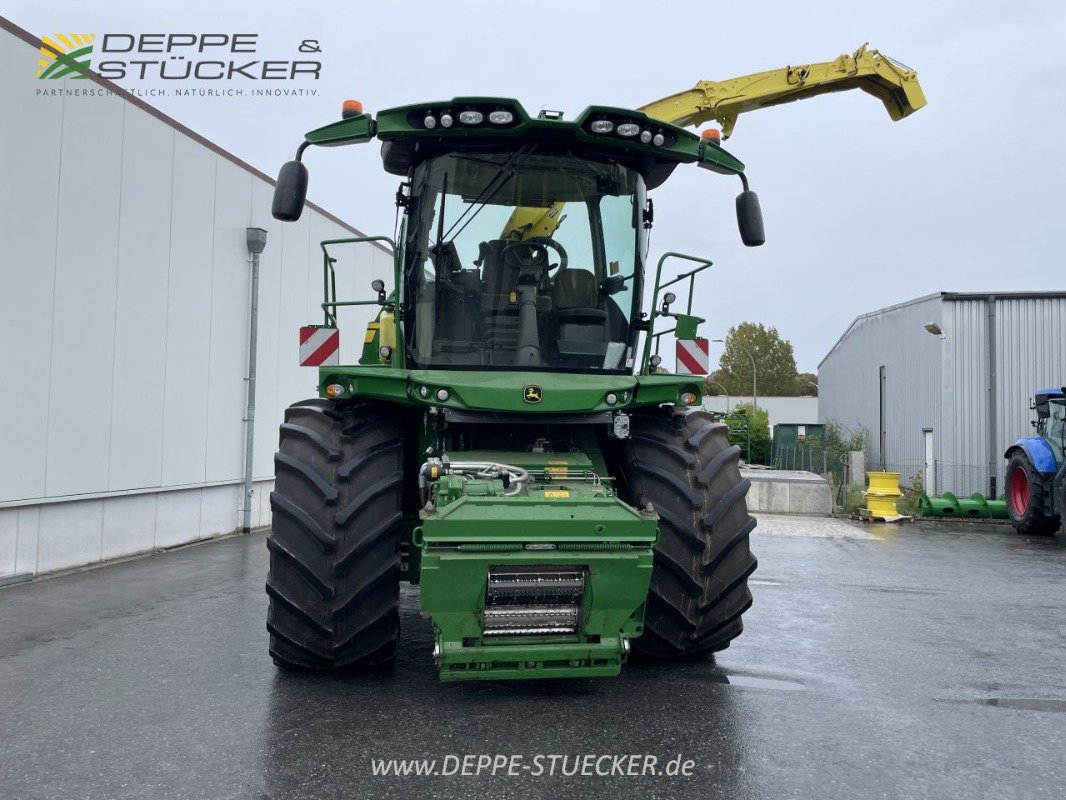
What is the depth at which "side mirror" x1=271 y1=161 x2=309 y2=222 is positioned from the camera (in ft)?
14.5

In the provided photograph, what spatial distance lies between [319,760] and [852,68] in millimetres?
9771

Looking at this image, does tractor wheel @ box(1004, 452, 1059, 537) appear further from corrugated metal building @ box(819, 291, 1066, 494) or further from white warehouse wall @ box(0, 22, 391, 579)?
white warehouse wall @ box(0, 22, 391, 579)

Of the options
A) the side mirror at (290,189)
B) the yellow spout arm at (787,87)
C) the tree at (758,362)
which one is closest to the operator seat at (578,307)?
the side mirror at (290,189)

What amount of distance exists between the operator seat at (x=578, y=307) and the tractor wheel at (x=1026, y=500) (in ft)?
36.5

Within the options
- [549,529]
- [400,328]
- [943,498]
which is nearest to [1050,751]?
[549,529]

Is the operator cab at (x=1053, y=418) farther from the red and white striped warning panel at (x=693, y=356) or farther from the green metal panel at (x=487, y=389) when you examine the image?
the green metal panel at (x=487, y=389)

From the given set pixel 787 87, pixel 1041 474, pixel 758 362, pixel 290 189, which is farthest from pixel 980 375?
pixel 758 362

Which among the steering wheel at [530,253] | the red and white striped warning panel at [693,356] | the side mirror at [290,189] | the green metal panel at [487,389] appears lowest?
the green metal panel at [487,389]

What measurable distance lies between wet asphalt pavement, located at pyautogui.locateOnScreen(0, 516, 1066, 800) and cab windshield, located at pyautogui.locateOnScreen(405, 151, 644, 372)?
174cm

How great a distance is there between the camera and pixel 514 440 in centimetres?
461

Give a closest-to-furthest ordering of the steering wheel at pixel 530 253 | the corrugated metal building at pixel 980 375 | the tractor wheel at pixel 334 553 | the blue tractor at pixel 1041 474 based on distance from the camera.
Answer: the tractor wheel at pixel 334 553
the steering wheel at pixel 530 253
the blue tractor at pixel 1041 474
the corrugated metal building at pixel 980 375

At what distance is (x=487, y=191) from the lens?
461cm

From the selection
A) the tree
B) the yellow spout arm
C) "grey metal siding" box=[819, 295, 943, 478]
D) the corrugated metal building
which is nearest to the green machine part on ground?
A: the yellow spout arm

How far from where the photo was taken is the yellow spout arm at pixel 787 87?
999 centimetres
